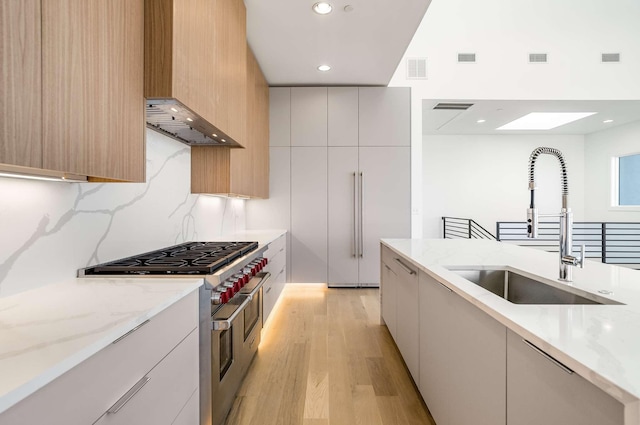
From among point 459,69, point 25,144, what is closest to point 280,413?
point 25,144

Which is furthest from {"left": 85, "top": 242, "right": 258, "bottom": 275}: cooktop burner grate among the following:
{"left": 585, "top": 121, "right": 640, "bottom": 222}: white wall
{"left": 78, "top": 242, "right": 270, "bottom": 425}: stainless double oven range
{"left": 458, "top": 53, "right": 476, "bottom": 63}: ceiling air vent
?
{"left": 585, "top": 121, "right": 640, "bottom": 222}: white wall

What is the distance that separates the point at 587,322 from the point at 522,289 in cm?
77

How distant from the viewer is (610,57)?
4902mm

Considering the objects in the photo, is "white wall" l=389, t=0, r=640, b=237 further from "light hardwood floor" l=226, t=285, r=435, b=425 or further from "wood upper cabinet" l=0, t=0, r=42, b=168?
"wood upper cabinet" l=0, t=0, r=42, b=168

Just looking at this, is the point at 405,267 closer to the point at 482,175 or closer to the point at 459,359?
the point at 459,359

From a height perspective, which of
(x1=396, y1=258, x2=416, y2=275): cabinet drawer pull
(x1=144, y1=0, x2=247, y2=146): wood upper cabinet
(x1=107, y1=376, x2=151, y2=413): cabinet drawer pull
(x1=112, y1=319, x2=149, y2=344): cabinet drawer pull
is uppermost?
(x1=144, y1=0, x2=247, y2=146): wood upper cabinet

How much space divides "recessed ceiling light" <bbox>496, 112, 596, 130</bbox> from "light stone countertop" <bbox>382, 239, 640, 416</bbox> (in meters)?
5.81

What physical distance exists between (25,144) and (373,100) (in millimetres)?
4175

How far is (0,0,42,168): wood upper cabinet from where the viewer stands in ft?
2.57

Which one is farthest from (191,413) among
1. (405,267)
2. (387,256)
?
(387,256)

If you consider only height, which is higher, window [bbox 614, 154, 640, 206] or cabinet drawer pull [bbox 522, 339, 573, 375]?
window [bbox 614, 154, 640, 206]

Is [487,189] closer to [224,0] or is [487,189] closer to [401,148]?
[401,148]

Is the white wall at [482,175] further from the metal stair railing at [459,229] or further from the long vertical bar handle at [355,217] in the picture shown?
A: the long vertical bar handle at [355,217]

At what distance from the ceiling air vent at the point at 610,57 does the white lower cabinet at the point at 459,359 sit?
5.36 metres
